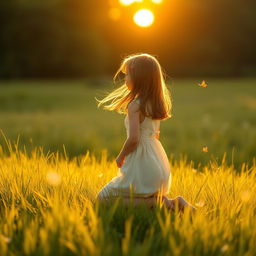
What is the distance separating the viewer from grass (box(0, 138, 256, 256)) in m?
2.52

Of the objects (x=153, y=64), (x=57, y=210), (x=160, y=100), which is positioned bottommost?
(x=57, y=210)

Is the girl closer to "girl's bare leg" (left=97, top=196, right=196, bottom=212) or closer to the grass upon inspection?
"girl's bare leg" (left=97, top=196, right=196, bottom=212)

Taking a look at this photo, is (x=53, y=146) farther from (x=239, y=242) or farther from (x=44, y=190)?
(x=239, y=242)

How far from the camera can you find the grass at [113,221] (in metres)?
2.52

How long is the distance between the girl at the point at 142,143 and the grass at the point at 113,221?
0.19m

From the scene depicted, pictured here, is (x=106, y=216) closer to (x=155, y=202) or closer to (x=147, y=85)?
(x=155, y=202)

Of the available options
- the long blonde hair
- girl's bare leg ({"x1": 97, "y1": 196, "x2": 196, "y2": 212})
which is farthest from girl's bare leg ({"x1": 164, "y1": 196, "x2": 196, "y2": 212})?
the long blonde hair

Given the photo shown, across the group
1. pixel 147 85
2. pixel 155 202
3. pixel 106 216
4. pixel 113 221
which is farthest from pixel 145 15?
pixel 106 216

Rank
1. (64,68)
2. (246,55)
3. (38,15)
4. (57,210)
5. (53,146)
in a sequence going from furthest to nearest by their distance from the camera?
(246,55)
(64,68)
(38,15)
(53,146)
(57,210)

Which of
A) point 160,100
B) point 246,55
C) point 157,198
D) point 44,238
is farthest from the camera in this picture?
point 246,55

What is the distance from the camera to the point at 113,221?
9.98 ft

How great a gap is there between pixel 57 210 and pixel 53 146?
5.07 meters

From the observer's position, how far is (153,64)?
140 inches

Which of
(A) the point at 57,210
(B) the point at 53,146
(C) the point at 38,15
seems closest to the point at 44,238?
(A) the point at 57,210
